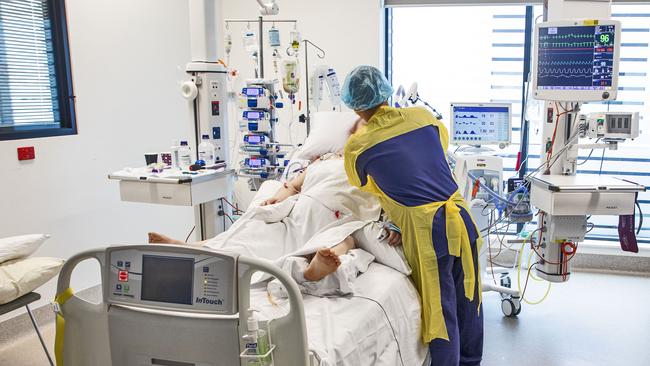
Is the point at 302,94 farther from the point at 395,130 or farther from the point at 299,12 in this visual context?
the point at 395,130

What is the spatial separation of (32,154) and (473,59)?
3469 millimetres

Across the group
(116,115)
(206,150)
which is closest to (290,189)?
(206,150)

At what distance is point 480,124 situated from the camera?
366cm

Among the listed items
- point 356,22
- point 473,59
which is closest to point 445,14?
point 473,59

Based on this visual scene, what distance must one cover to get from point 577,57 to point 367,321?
208cm

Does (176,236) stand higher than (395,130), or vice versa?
(395,130)

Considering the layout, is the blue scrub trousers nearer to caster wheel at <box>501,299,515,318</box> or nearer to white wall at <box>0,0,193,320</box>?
caster wheel at <box>501,299,515,318</box>

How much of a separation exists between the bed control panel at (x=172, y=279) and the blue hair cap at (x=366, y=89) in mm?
1098

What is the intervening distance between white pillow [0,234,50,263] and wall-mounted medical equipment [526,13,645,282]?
259cm

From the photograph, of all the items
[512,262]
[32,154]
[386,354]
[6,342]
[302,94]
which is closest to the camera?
[386,354]

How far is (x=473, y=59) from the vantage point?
182 inches

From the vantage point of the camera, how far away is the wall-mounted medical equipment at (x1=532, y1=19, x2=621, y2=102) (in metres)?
2.91

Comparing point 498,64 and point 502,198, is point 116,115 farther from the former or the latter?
point 498,64

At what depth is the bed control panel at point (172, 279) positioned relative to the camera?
1424 millimetres
